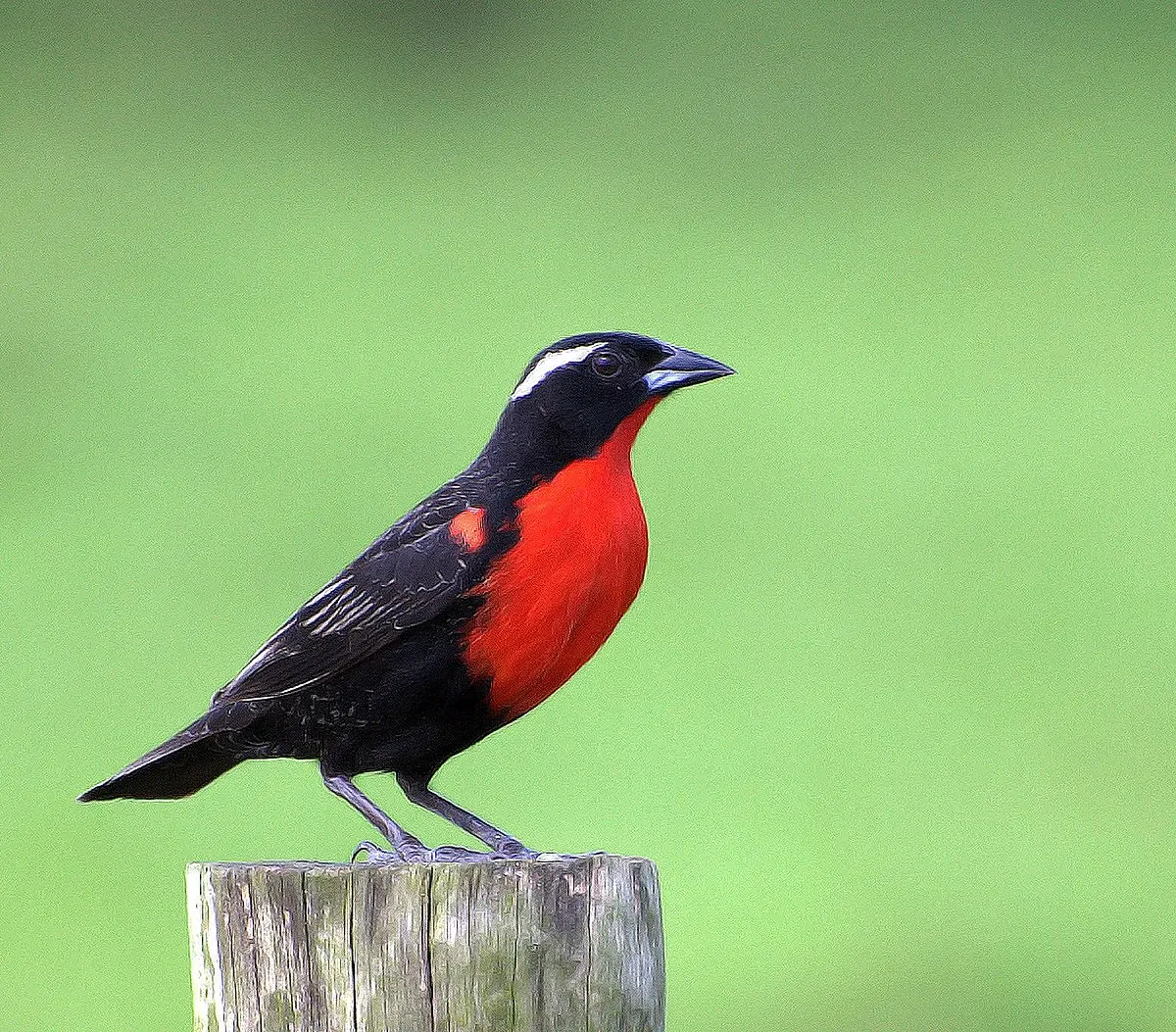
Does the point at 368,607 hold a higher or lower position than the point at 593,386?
lower

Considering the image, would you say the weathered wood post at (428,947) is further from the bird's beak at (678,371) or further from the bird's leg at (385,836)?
the bird's beak at (678,371)

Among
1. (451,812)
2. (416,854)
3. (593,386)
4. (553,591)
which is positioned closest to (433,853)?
(416,854)

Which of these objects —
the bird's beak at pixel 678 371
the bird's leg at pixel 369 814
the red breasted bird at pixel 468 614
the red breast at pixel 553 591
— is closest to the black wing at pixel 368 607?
the red breasted bird at pixel 468 614

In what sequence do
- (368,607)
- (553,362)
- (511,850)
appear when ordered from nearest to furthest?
1. (368,607)
2. (511,850)
3. (553,362)

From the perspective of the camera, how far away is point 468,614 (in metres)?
4.03

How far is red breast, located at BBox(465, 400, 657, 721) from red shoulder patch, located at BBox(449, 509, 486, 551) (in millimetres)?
79

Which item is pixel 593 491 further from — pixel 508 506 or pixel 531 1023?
pixel 531 1023

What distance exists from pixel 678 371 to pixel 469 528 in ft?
2.23

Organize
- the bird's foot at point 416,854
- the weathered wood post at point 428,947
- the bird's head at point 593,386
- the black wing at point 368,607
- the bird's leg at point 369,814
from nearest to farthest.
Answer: the weathered wood post at point 428,947, the bird's foot at point 416,854, the black wing at point 368,607, the bird's leg at point 369,814, the bird's head at point 593,386

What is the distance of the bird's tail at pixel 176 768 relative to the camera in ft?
13.8

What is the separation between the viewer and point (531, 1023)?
11.5 feet

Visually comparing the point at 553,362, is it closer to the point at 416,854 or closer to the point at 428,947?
the point at 416,854

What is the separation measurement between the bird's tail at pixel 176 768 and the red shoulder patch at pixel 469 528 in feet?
2.56

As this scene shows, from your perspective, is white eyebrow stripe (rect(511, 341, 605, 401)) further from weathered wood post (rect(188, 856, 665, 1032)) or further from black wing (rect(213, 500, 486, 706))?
weathered wood post (rect(188, 856, 665, 1032))
